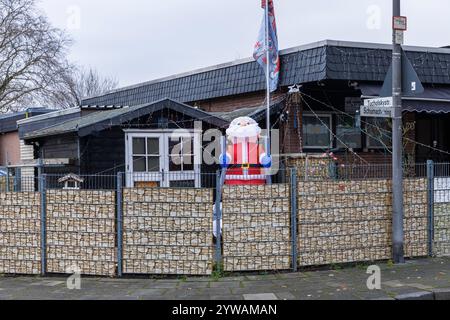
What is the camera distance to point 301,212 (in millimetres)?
8578

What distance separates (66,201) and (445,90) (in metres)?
10.8

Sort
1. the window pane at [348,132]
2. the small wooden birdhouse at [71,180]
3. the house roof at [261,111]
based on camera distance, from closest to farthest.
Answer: the small wooden birdhouse at [71,180], the house roof at [261,111], the window pane at [348,132]

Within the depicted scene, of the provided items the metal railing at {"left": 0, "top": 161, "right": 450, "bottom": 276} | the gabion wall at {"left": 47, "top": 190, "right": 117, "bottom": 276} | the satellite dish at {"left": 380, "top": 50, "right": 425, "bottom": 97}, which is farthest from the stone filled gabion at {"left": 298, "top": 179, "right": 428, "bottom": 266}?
the gabion wall at {"left": 47, "top": 190, "right": 117, "bottom": 276}

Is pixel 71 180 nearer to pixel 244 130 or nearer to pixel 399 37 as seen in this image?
pixel 244 130

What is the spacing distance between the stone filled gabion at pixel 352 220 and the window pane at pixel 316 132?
536 cm

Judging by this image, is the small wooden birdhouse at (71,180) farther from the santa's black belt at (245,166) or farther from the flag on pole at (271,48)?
the flag on pole at (271,48)

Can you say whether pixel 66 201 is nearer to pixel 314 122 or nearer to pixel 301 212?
pixel 301 212

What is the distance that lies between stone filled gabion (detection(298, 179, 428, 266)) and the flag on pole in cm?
509

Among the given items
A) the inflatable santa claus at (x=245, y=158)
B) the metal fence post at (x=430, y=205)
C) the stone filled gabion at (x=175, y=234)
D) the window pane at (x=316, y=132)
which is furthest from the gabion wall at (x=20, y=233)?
the window pane at (x=316, y=132)

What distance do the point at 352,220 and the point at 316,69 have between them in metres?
5.13

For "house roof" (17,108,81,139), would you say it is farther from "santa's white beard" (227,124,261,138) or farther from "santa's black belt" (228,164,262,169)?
"santa's black belt" (228,164,262,169)

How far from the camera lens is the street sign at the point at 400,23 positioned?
8914 mm

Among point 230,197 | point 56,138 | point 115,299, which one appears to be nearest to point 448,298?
point 230,197
